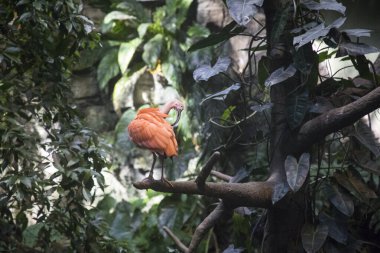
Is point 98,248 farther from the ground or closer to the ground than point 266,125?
closer to the ground

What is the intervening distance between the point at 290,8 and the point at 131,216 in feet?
13.3

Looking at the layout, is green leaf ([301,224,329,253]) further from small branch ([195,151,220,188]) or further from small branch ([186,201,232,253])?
small branch ([195,151,220,188])

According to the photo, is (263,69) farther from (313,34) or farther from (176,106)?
(176,106)

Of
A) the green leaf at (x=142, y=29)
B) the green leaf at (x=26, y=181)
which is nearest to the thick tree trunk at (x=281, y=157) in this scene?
the green leaf at (x=26, y=181)

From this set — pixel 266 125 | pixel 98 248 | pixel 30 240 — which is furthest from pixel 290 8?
pixel 30 240

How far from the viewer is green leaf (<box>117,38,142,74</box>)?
619 cm

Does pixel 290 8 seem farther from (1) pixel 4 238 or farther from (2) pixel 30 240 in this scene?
(2) pixel 30 240

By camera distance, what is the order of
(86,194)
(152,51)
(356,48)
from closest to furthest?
(356,48) < (86,194) < (152,51)

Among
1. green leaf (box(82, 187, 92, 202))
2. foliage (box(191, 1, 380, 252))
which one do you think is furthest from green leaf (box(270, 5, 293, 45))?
green leaf (box(82, 187, 92, 202))

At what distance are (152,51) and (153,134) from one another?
4238 millimetres

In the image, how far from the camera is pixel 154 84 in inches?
255

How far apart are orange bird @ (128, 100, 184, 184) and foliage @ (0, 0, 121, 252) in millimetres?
930

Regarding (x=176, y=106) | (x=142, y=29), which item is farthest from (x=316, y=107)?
(x=142, y=29)

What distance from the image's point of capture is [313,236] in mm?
2445
